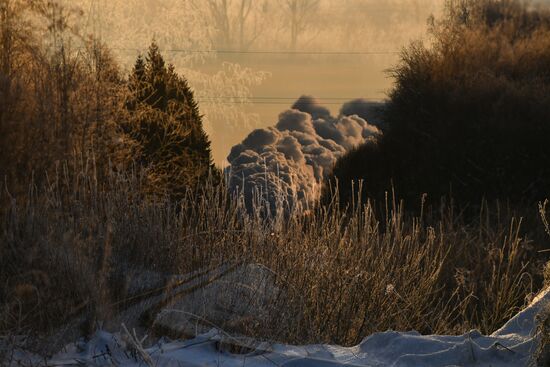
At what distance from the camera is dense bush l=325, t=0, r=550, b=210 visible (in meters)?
18.6

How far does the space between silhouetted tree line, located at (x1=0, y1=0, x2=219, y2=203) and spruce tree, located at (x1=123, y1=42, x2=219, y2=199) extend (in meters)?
0.03

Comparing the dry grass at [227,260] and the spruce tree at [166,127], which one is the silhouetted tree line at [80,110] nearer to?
the spruce tree at [166,127]

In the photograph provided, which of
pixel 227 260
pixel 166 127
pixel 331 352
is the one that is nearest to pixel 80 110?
pixel 166 127

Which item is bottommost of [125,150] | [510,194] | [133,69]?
[510,194]

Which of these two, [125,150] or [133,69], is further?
[133,69]

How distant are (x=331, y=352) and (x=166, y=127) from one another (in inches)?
609

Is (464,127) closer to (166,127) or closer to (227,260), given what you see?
(166,127)

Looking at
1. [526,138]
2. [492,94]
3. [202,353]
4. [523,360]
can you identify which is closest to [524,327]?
[523,360]

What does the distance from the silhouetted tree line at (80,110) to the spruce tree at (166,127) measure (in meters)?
0.03

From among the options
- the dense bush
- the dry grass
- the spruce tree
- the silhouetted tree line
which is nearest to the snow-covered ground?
the dry grass

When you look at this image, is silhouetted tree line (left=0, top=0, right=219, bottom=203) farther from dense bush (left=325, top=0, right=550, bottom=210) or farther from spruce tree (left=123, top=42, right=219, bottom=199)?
dense bush (left=325, top=0, right=550, bottom=210)

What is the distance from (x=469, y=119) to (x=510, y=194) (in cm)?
264

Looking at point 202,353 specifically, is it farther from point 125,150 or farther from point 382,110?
point 382,110

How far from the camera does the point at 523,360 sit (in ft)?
13.9
